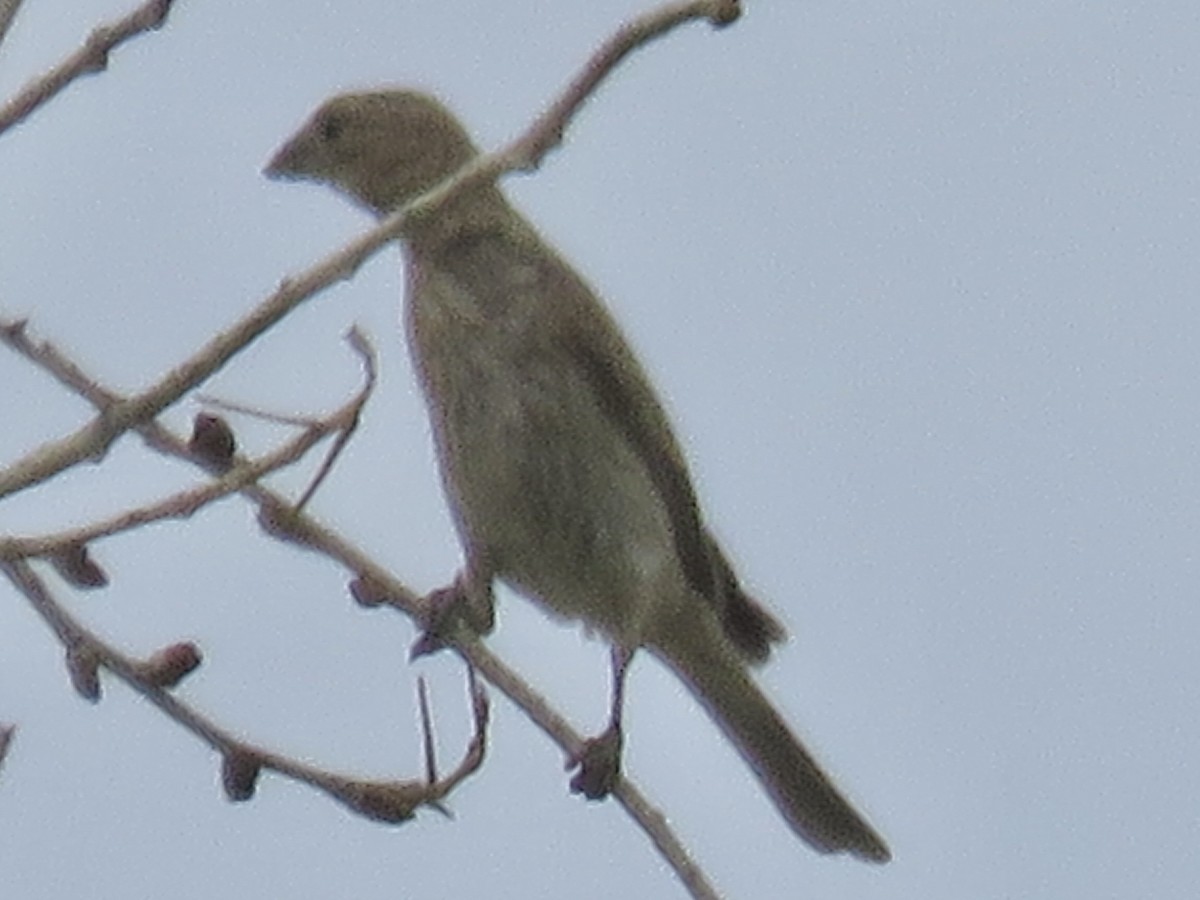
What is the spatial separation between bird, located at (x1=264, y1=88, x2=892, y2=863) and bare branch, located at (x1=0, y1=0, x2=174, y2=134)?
10.1 feet

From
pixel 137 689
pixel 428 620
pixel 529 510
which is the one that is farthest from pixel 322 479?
pixel 529 510

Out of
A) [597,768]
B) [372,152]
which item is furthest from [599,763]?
[372,152]

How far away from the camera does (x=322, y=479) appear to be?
3.75 m

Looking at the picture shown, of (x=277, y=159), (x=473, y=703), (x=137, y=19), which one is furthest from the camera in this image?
(x=277, y=159)

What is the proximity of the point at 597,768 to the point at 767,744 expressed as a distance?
7.39 feet

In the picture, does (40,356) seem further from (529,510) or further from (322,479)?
(529,510)

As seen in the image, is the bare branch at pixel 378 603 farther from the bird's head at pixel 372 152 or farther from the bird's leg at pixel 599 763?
the bird's head at pixel 372 152

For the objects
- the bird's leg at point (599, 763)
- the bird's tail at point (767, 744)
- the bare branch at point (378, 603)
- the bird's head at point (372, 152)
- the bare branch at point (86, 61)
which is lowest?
the bird's tail at point (767, 744)

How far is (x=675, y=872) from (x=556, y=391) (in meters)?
2.96

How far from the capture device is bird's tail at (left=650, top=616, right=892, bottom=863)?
23.7 feet

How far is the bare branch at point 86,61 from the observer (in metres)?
3.46

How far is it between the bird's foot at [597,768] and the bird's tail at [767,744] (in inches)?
57.6

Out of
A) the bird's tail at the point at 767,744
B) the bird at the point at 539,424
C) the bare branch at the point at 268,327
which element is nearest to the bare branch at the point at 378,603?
the bare branch at the point at 268,327

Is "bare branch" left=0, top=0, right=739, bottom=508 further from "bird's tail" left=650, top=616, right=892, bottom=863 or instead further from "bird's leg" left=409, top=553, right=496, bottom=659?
"bird's tail" left=650, top=616, right=892, bottom=863
